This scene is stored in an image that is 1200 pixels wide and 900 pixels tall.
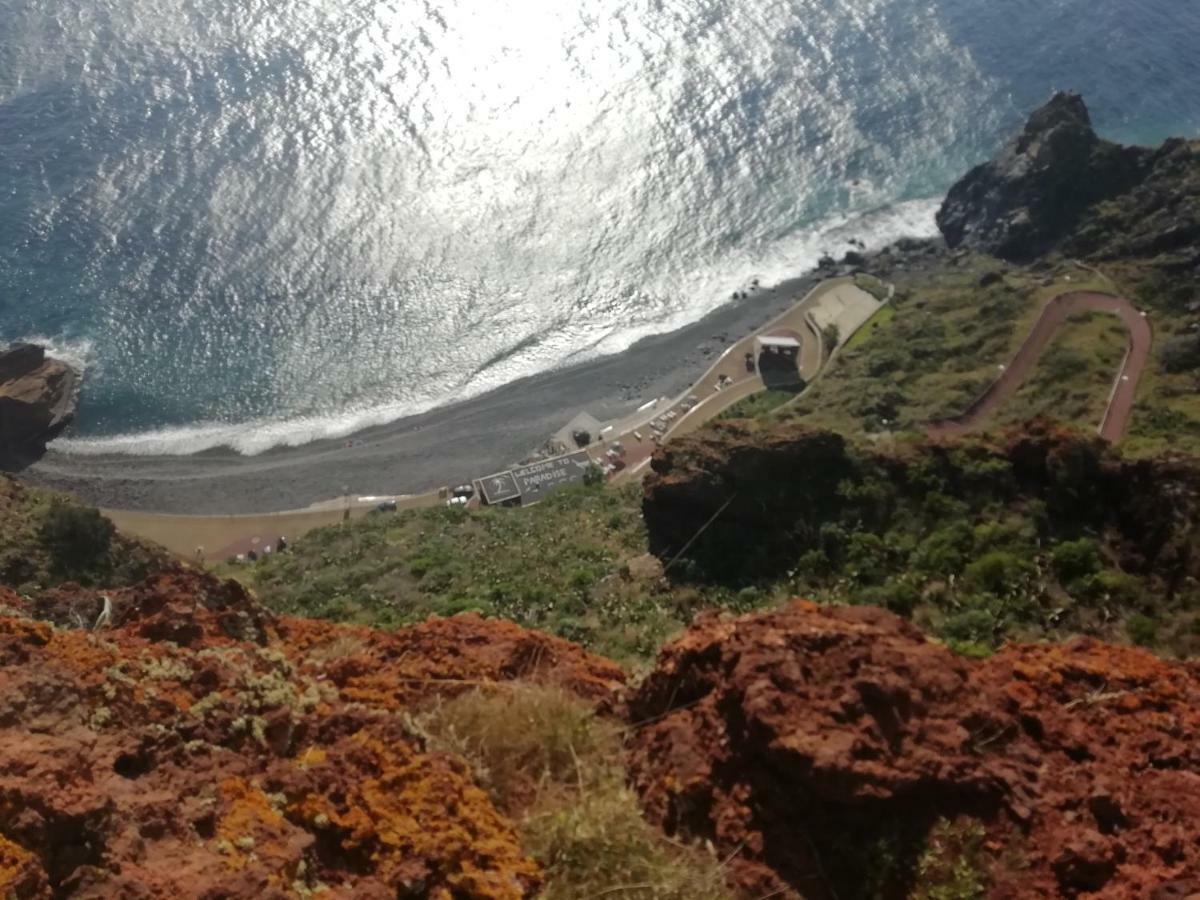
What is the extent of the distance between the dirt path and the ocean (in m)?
20.1

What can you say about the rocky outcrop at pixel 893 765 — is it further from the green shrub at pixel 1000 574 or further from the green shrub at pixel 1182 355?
the green shrub at pixel 1182 355

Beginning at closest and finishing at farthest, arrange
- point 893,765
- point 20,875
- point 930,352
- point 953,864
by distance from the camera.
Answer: point 20,875 → point 953,864 → point 893,765 → point 930,352

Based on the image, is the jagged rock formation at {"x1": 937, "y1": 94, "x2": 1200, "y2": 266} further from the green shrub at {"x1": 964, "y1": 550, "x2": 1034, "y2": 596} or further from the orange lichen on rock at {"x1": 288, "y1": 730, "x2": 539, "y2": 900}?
the orange lichen on rock at {"x1": 288, "y1": 730, "x2": 539, "y2": 900}

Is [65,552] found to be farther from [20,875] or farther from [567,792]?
[567,792]

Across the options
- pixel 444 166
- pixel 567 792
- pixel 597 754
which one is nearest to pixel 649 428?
A: pixel 444 166

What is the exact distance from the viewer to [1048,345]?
153 feet

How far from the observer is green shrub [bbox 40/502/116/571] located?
32.1 m

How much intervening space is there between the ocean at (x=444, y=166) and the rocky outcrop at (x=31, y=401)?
138 centimetres

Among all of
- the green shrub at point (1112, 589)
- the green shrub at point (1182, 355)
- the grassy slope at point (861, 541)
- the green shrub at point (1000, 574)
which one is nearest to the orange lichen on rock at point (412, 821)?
the grassy slope at point (861, 541)

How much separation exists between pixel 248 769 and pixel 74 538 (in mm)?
27107

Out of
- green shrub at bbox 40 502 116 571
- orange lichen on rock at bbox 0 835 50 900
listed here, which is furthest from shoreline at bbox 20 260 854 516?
orange lichen on rock at bbox 0 835 50 900

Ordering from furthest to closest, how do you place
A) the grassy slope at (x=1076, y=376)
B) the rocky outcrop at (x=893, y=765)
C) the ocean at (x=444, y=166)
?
the ocean at (x=444, y=166) → the grassy slope at (x=1076, y=376) → the rocky outcrop at (x=893, y=765)

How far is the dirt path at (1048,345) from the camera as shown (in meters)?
40.0

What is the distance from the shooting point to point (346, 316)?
59.5 metres
